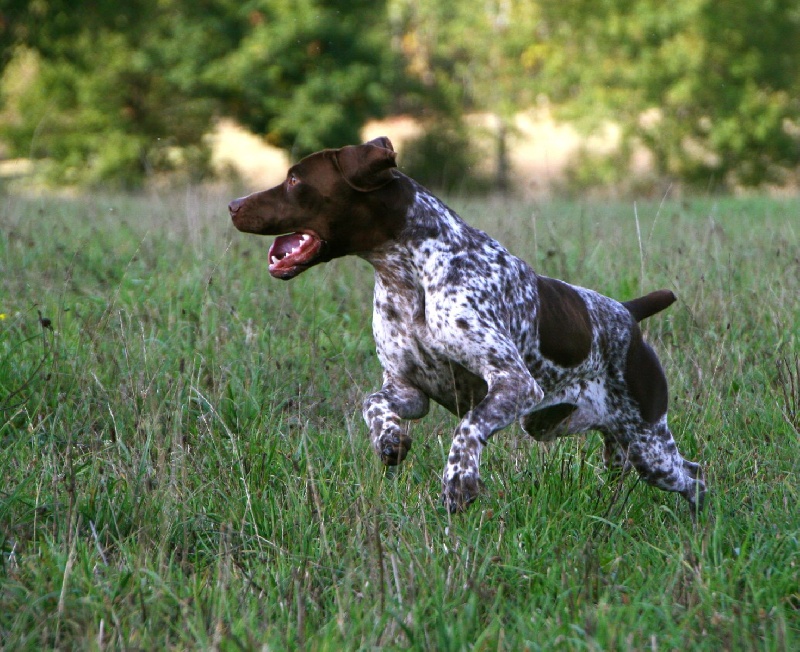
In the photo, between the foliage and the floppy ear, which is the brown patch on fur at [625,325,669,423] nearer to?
the floppy ear

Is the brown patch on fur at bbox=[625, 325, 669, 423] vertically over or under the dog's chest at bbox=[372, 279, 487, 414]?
under

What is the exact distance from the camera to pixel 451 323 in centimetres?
375

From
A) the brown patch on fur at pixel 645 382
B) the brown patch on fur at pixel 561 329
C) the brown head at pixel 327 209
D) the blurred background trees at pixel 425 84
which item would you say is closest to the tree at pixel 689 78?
the blurred background trees at pixel 425 84

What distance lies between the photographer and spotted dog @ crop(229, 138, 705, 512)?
3.72 m

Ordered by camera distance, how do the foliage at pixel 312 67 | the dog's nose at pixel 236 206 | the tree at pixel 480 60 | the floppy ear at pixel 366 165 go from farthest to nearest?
the tree at pixel 480 60, the foliage at pixel 312 67, the dog's nose at pixel 236 206, the floppy ear at pixel 366 165

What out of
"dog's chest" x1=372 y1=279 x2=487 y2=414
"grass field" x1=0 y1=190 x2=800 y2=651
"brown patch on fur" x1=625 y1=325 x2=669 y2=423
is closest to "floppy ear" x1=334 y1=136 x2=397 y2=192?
"dog's chest" x1=372 y1=279 x2=487 y2=414

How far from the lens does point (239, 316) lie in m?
5.86

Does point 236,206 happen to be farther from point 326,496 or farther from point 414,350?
point 326,496

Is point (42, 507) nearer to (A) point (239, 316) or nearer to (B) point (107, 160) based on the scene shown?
(A) point (239, 316)

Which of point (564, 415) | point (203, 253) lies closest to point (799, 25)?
point (203, 253)

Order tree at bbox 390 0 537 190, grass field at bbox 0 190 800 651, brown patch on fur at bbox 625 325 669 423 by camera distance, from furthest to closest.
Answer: tree at bbox 390 0 537 190 → brown patch on fur at bbox 625 325 669 423 → grass field at bbox 0 190 800 651

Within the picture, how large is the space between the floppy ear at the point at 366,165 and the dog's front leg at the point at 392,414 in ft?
2.48

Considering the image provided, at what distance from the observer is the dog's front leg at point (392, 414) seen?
366cm

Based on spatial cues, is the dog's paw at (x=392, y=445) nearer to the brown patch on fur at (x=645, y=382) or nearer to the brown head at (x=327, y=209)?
the brown head at (x=327, y=209)
